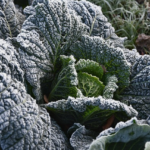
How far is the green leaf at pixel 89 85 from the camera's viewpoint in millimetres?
1276

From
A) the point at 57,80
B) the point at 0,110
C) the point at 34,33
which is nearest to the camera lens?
the point at 0,110

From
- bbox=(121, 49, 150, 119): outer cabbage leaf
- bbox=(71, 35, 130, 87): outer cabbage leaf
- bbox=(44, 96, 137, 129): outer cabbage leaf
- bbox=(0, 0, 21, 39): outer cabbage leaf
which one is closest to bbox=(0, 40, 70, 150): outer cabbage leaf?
bbox=(44, 96, 137, 129): outer cabbage leaf

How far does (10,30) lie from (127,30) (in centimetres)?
126

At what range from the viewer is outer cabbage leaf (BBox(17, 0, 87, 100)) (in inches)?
47.3

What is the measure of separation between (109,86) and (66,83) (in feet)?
0.76

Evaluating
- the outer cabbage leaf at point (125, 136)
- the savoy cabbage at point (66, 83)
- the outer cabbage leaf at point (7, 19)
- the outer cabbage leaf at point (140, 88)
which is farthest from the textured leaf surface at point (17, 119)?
the outer cabbage leaf at point (140, 88)

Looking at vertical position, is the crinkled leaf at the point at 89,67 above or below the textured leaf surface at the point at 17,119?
above

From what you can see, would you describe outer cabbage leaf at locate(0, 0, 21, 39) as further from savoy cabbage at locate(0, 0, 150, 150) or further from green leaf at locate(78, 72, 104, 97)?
green leaf at locate(78, 72, 104, 97)

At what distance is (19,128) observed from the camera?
99 cm

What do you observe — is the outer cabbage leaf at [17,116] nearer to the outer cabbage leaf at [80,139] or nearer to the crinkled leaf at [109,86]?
the outer cabbage leaf at [80,139]

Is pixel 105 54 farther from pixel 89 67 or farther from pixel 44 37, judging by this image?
pixel 44 37

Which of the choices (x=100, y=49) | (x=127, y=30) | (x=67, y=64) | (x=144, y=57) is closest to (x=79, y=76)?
(x=67, y=64)

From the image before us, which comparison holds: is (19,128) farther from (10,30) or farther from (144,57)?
(144,57)

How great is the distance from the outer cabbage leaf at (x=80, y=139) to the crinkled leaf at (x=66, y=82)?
0.63ft
